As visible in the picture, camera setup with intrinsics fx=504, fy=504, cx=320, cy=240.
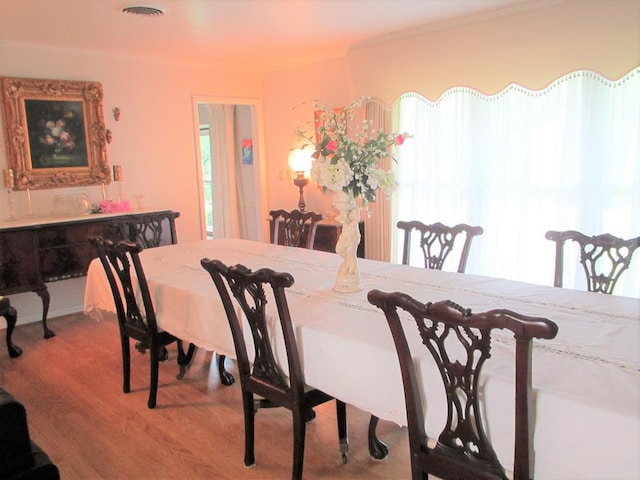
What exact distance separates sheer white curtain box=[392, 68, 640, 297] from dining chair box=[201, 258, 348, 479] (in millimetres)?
2555

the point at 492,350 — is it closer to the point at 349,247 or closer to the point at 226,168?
the point at 349,247

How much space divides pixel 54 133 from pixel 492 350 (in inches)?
172

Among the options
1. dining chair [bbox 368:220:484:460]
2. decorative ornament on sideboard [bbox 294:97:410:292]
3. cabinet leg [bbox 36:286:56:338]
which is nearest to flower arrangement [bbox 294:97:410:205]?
decorative ornament on sideboard [bbox 294:97:410:292]

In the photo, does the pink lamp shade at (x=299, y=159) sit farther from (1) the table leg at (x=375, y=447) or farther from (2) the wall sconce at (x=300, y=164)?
(1) the table leg at (x=375, y=447)

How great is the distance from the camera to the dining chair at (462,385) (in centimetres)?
136

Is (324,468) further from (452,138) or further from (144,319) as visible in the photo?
(452,138)

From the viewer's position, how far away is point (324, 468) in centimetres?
239

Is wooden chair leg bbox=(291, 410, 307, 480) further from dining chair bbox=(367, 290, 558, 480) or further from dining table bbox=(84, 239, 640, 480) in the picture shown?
dining chair bbox=(367, 290, 558, 480)

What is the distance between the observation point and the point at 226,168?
7082mm

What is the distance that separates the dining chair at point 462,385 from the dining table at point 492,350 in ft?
0.17

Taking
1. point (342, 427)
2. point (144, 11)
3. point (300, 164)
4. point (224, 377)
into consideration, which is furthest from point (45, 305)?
point (342, 427)

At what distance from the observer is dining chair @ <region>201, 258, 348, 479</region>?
2010 millimetres

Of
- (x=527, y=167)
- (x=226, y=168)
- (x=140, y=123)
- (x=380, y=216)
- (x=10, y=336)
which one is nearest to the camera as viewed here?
(x=10, y=336)

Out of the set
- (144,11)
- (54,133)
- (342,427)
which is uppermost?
(144,11)
